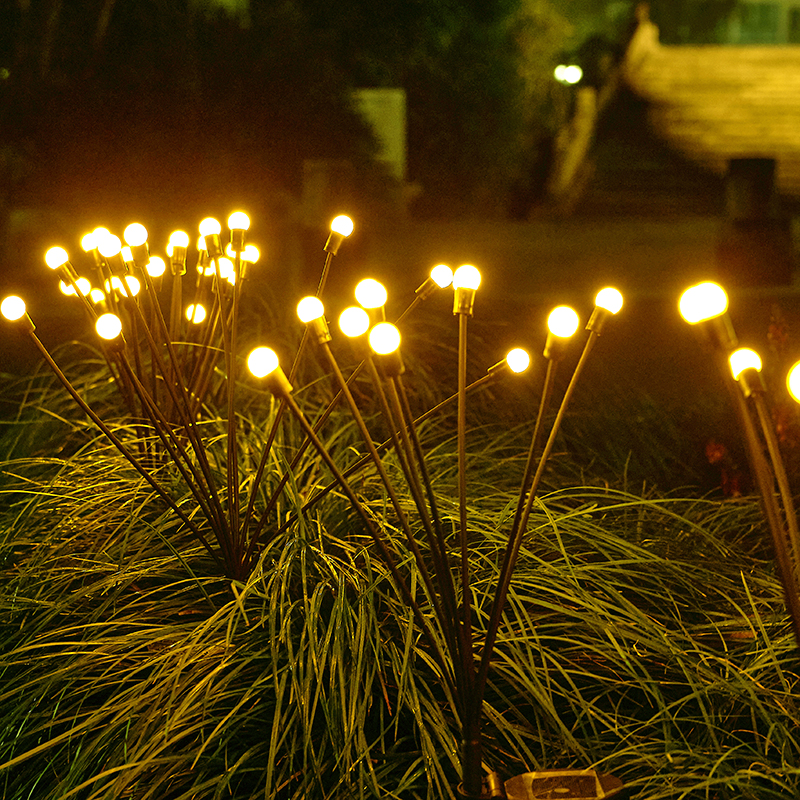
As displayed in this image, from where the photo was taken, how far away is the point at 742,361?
54.3 inches

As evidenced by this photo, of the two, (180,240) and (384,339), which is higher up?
(180,240)

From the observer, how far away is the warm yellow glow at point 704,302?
1.29 m

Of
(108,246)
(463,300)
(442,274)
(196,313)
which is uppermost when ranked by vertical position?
(196,313)

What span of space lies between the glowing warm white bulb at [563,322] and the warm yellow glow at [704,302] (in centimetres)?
24

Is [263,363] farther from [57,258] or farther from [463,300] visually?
[57,258]

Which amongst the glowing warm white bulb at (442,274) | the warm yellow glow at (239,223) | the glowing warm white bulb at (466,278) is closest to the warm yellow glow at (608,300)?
the glowing warm white bulb at (466,278)

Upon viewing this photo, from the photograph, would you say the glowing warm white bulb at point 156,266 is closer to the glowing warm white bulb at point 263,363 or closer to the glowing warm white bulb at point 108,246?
the glowing warm white bulb at point 108,246

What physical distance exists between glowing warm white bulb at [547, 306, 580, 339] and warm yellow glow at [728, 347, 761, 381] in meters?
0.27

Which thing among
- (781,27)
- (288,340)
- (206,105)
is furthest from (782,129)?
(781,27)

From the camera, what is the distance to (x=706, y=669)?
5.84ft

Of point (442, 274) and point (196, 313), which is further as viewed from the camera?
point (196, 313)

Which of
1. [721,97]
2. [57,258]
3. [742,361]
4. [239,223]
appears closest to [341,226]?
[239,223]

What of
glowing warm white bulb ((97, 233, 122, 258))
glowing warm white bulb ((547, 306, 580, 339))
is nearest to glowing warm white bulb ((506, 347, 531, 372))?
glowing warm white bulb ((547, 306, 580, 339))

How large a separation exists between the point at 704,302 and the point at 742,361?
149mm
